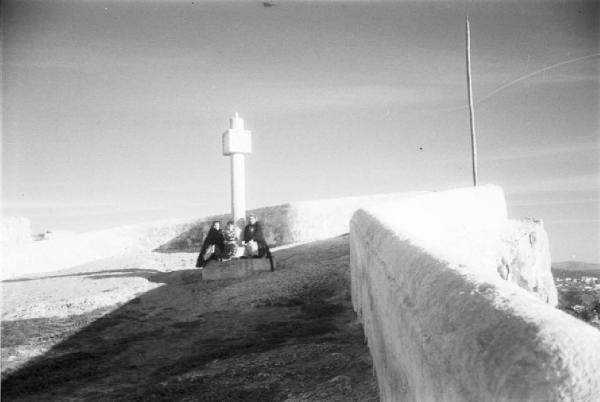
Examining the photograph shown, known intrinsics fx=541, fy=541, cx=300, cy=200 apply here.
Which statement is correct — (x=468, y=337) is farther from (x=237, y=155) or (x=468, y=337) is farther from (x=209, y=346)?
(x=237, y=155)

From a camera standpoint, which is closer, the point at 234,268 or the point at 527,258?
the point at 234,268

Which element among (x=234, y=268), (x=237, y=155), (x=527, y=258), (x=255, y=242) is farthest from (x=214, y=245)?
(x=527, y=258)

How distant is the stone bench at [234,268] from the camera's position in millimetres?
11922

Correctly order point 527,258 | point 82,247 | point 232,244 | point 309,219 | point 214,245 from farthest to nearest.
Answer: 1. point 82,247
2. point 309,219
3. point 527,258
4. point 214,245
5. point 232,244

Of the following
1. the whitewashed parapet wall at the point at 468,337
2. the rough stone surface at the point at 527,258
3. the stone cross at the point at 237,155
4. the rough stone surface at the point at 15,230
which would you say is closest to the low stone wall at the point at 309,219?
the rough stone surface at the point at 527,258

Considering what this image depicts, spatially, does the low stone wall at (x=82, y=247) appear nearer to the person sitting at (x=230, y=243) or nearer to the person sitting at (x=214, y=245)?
the person sitting at (x=214, y=245)

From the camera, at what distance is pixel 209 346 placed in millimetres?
6695

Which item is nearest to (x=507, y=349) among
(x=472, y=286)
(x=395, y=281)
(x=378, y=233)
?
(x=472, y=286)

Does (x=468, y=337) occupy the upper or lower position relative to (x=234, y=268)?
upper

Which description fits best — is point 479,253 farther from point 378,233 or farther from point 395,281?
point 395,281

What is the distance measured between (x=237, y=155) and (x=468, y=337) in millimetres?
11677

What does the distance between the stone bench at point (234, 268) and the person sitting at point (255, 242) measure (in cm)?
24

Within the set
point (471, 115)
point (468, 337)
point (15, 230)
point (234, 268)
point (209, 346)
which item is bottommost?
point (209, 346)

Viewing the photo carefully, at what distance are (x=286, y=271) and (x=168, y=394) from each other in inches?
260
